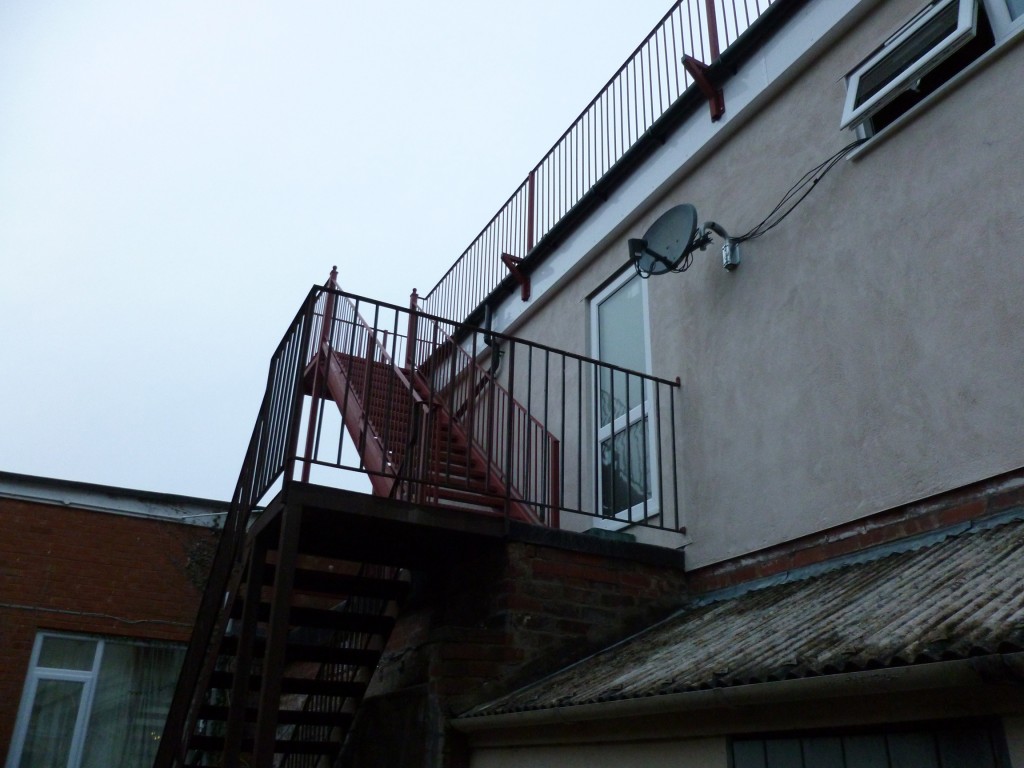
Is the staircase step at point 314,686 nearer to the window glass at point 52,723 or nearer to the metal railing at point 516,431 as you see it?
the metal railing at point 516,431

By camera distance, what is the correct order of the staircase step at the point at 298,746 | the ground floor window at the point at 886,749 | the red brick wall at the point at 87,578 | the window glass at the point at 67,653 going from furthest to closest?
the window glass at the point at 67,653
the red brick wall at the point at 87,578
the staircase step at the point at 298,746
the ground floor window at the point at 886,749

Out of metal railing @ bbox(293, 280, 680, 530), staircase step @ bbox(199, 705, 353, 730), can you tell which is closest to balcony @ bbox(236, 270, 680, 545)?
metal railing @ bbox(293, 280, 680, 530)

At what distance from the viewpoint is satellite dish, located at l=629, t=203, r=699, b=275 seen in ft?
19.4

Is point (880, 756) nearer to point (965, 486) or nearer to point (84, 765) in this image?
point (965, 486)

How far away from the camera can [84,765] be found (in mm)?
8609

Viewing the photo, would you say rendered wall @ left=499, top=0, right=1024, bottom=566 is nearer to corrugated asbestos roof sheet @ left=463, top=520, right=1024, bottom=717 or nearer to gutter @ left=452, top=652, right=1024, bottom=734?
corrugated asbestos roof sheet @ left=463, top=520, right=1024, bottom=717

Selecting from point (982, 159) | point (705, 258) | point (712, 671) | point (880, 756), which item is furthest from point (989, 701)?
point (705, 258)

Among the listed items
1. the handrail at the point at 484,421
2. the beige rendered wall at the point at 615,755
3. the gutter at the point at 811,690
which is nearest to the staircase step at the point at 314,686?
the beige rendered wall at the point at 615,755

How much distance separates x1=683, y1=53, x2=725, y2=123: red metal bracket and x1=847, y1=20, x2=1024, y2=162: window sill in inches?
56.5

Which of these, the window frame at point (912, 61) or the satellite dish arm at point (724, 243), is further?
the satellite dish arm at point (724, 243)

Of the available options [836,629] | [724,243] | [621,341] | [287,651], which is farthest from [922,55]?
[287,651]

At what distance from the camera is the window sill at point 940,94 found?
14.0 ft

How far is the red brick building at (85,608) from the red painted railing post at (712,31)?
23.4 ft

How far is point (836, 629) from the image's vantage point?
3262 mm
